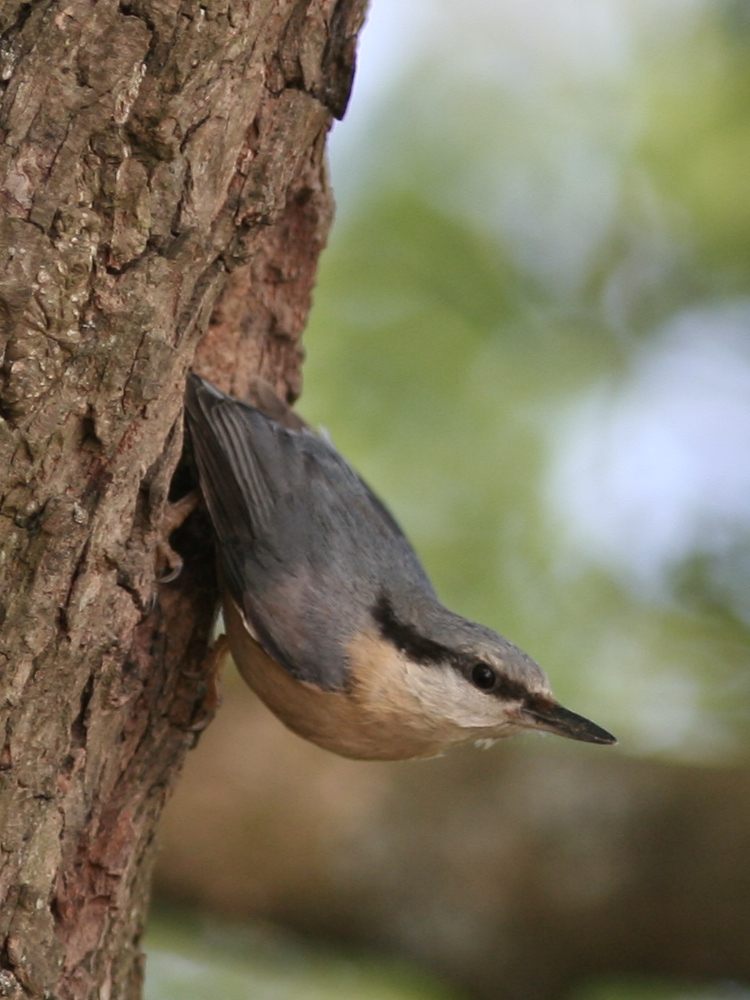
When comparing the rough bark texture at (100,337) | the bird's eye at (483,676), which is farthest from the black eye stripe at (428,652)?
the rough bark texture at (100,337)

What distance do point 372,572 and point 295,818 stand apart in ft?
5.43

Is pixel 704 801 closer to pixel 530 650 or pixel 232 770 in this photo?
pixel 530 650

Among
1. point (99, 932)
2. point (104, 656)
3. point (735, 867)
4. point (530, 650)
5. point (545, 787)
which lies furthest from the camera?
point (530, 650)

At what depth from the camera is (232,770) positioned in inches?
186

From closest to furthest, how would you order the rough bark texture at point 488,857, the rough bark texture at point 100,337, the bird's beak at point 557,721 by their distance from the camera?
1. the rough bark texture at point 100,337
2. the bird's beak at point 557,721
3. the rough bark texture at point 488,857

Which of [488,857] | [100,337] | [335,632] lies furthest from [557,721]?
[100,337]

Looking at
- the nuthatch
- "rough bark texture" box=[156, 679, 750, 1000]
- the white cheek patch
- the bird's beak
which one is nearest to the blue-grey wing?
the nuthatch

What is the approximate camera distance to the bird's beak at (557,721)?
3104mm

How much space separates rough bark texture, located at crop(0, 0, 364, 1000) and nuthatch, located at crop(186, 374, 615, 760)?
0.38m

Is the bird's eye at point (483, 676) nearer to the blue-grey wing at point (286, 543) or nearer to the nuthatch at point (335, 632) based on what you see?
the nuthatch at point (335, 632)

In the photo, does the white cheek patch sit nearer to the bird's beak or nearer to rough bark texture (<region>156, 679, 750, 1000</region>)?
the bird's beak

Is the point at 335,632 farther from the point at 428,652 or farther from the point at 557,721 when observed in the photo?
the point at 557,721

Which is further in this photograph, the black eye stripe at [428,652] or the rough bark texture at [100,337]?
the black eye stripe at [428,652]

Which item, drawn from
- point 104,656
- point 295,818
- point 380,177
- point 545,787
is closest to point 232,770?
point 295,818
